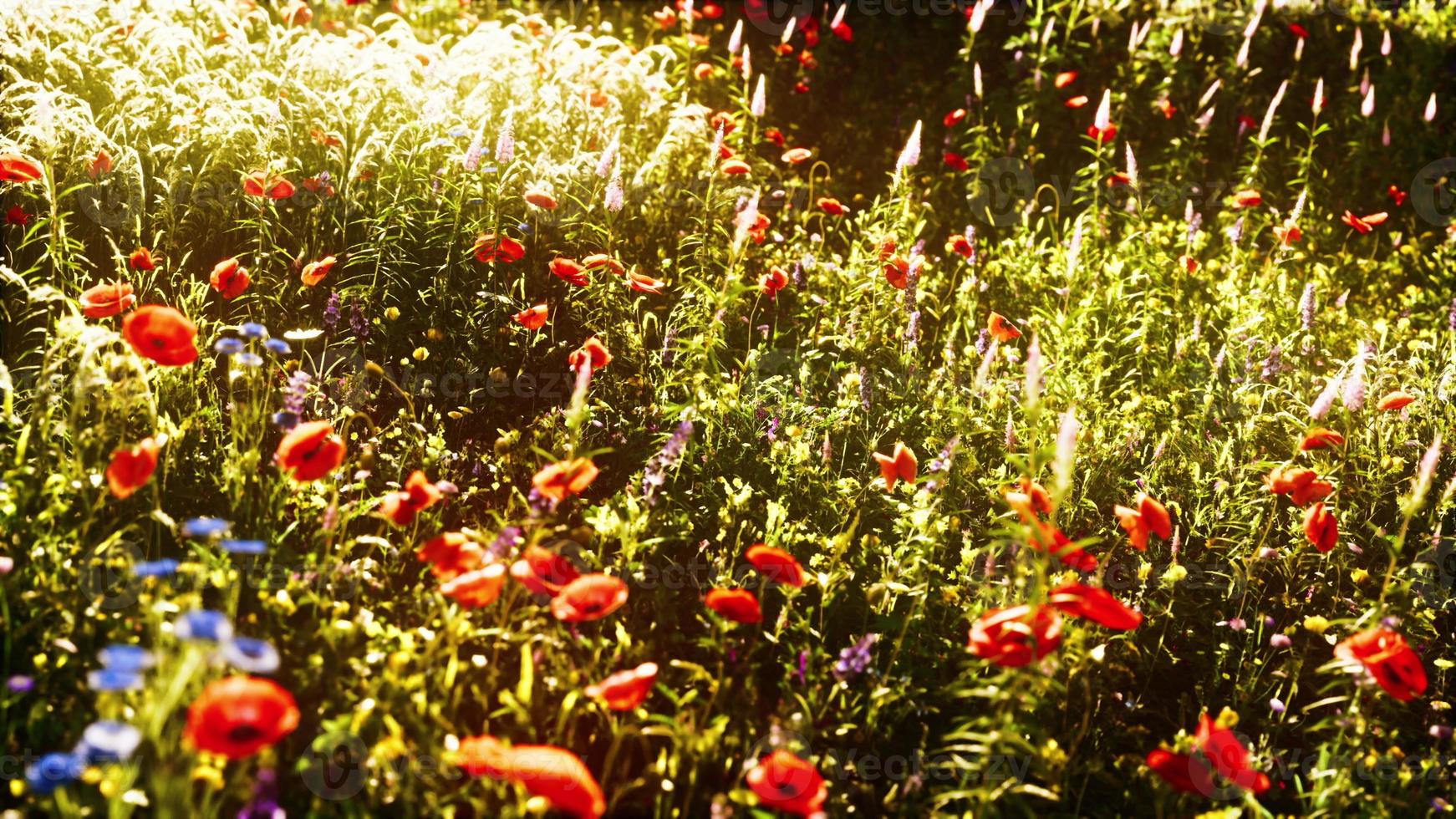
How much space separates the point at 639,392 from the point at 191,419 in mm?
1236

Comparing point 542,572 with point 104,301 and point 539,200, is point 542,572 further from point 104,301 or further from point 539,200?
point 539,200

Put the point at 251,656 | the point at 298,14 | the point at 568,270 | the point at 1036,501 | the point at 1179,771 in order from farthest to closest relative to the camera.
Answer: the point at 298,14, the point at 568,270, the point at 1036,501, the point at 1179,771, the point at 251,656

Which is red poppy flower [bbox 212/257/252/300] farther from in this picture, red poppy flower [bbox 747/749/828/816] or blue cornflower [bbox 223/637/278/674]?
red poppy flower [bbox 747/749/828/816]

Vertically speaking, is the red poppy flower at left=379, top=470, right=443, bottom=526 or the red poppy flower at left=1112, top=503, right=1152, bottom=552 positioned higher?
the red poppy flower at left=1112, top=503, right=1152, bottom=552

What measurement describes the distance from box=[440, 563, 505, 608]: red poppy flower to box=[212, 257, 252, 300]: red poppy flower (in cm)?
121

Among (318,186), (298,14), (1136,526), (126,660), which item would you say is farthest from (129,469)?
(298,14)

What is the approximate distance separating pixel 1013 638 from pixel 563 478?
2.97 ft

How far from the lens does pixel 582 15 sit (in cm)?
628

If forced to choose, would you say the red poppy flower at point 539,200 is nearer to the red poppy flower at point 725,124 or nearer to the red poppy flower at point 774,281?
the red poppy flower at point 774,281

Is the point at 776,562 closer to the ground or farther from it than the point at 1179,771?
farther from it

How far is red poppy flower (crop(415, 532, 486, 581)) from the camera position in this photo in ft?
6.14

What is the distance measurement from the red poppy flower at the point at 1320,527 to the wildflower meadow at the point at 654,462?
2 centimetres

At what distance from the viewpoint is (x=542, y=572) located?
187cm

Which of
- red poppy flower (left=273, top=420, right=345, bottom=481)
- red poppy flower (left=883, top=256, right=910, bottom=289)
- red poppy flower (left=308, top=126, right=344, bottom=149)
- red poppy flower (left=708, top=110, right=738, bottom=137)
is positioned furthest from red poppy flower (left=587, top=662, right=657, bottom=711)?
red poppy flower (left=708, top=110, right=738, bottom=137)
